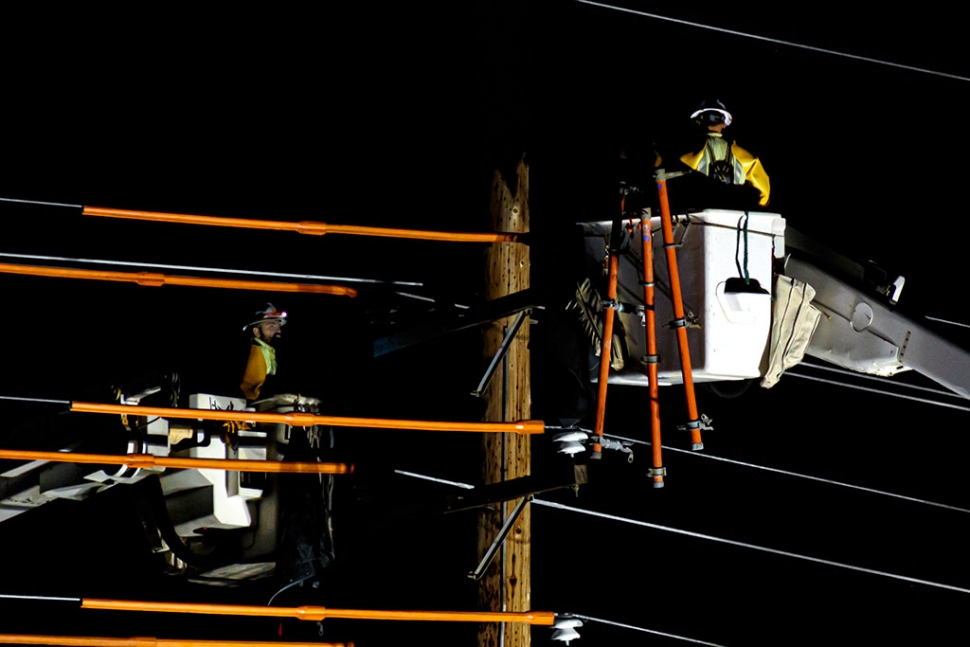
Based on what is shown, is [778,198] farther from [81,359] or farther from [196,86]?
[81,359]

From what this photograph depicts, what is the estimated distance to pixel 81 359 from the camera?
7906 mm

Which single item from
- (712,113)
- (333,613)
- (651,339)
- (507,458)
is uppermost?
(712,113)

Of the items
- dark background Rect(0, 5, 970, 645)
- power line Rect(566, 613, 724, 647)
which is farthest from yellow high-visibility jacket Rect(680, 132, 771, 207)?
power line Rect(566, 613, 724, 647)

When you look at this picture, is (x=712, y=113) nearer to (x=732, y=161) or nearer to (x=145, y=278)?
(x=732, y=161)

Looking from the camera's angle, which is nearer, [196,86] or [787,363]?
[787,363]

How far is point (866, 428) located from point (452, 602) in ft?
8.89

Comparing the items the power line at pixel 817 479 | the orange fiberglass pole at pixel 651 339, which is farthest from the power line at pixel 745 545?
the orange fiberglass pole at pixel 651 339

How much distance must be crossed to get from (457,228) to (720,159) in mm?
2122

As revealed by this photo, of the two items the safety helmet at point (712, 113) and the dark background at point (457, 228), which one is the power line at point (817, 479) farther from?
the safety helmet at point (712, 113)

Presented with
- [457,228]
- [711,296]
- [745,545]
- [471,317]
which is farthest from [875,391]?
[471,317]

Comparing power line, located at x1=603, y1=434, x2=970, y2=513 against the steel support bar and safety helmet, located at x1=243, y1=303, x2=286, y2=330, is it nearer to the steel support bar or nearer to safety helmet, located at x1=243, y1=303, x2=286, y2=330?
safety helmet, located at x1=243, y1=303, x2=286, y2=330

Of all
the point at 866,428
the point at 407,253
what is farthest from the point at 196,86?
the point at 866,428

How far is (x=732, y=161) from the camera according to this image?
266 inches

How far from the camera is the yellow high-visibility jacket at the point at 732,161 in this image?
6746mm
